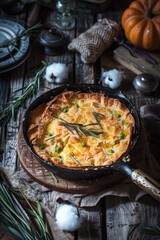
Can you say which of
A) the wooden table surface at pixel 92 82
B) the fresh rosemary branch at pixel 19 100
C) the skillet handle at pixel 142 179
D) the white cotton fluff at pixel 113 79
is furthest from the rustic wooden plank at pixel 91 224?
the white cotton fluff at pixel 113 79

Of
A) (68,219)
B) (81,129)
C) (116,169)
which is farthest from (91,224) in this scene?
(81,129)

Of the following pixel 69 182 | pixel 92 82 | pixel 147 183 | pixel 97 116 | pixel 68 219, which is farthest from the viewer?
pixel 92 82

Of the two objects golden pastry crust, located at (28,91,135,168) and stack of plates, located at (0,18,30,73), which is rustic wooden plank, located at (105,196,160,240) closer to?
golden pastry crust, located at (28,91,135,168)

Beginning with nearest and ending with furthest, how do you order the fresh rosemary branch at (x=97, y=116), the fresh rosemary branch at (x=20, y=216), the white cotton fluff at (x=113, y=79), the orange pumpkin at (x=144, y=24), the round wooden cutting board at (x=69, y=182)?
the fresh rosemary branch at (x=20, y=216), the round wooden cutting board at (x=69, y=182), the fresh rosemary branch at (x=97, y=116), the white cotton fluff at (x=113, y=79), the orange pumpkin at (x=144, y=24)

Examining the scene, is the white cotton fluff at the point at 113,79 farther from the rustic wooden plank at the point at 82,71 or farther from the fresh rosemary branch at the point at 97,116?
the fresh rosemary branch at the point at 97,116

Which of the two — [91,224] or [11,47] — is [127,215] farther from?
[11,47]

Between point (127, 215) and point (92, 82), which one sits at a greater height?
point (92, 82)
